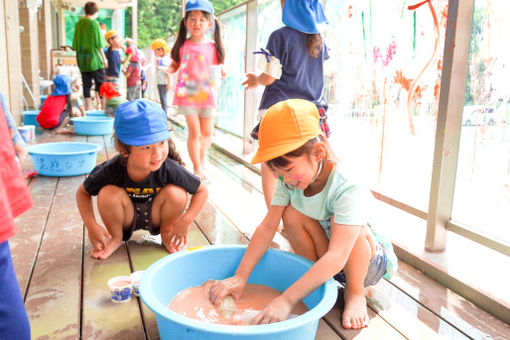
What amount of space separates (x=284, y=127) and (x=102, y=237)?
1.16m

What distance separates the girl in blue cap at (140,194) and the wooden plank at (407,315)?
2.90 ft

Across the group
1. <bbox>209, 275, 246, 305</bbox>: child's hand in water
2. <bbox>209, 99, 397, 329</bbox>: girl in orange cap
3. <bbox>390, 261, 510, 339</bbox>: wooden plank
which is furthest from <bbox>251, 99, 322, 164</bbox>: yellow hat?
<bbox>390, 261, 510, 339</bbox>: wooden plank

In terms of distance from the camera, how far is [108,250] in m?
2.08

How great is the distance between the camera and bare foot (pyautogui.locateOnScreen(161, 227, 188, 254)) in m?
2.15

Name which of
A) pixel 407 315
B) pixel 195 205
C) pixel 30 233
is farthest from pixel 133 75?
pixel 407 315

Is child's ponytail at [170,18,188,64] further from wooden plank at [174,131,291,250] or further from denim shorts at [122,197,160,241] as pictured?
denim shorts at [122,197,160,241]

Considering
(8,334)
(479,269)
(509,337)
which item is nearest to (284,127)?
(8,334)

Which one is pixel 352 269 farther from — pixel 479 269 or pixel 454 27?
pixel 454 27

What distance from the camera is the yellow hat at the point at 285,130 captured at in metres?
1.34

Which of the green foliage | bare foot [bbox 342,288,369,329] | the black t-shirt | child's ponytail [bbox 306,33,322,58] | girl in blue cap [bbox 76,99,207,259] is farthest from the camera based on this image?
the green foliage

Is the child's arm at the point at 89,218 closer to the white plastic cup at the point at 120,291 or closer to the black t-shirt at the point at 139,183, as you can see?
the black t-shirt at the point at 139,183

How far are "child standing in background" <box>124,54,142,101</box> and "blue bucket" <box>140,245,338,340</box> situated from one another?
5.19 m

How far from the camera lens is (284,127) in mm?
1349

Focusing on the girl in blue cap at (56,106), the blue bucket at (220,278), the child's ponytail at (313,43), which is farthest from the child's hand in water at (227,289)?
the girl in blue cap at (56,106)
